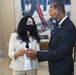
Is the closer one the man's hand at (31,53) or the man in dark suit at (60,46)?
the man in dark suit at (60,46)

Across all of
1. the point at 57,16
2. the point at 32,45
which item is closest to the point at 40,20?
the point at 32,45

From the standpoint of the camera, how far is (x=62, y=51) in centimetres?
162

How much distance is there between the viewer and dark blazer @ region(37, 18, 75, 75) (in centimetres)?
161

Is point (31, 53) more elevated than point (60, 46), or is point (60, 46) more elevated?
point (60, 46)

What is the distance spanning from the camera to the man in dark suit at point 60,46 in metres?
1.62

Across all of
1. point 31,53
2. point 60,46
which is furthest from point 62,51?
point 31,53

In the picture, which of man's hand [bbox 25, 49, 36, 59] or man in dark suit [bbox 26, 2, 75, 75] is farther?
man's hand [bbox 25, 49, 36, 59]

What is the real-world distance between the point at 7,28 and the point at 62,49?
2.77m

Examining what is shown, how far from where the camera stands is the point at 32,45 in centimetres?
202

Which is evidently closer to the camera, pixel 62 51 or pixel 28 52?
pixel 62 51

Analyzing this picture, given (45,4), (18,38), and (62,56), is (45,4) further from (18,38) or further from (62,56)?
(62,56)

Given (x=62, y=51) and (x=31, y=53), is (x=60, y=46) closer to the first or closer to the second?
(x=62, y=51)

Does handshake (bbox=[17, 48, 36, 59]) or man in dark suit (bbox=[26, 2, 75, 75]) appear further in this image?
handshake (bbox=[17, 48, 36, 59])

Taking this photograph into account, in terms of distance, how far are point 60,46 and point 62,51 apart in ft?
0.17
